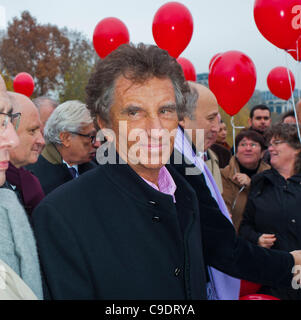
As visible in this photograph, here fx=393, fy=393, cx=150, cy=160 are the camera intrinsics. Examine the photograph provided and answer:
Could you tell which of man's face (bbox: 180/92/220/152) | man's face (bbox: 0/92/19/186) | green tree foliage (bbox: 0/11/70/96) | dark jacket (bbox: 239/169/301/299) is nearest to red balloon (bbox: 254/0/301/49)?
dark jacket (bbox: 239/169/301/299)

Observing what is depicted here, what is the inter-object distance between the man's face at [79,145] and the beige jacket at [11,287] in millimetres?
2357

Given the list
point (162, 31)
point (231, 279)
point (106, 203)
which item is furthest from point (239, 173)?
point (106, 203)

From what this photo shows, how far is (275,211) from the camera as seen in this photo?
3.41m

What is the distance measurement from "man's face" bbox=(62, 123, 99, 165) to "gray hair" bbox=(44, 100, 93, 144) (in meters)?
0.06

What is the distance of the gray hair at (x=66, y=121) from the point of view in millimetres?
3514

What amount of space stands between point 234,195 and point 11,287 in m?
3.51

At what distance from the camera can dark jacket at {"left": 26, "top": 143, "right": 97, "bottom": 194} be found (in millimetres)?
3320

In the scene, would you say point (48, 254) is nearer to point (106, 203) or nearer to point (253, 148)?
point (106, 203)

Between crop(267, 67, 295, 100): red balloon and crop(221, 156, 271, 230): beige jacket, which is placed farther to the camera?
crop(267, 67, 295, 100): red balloon

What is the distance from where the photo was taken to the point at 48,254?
1.36m

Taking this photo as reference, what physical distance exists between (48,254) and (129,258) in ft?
0.99

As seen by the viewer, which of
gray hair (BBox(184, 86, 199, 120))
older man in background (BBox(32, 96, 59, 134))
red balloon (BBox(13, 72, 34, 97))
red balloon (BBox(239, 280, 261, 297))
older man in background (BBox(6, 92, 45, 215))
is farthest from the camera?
red balloon (BBox(13, 72, 34, 97))

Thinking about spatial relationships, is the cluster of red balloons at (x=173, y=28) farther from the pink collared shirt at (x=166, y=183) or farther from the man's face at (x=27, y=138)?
the pink collared shirt at (x=166, y=183)

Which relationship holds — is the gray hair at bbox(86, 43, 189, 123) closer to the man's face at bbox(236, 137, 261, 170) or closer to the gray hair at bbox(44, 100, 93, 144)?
the gray hair at bbox(44, 100, 93, 144)
